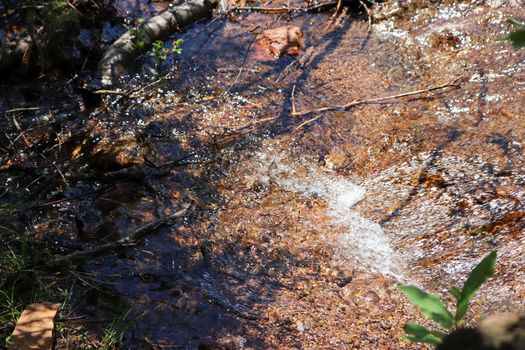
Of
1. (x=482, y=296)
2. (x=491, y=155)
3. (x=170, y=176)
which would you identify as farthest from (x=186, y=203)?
(x=491, y=155)

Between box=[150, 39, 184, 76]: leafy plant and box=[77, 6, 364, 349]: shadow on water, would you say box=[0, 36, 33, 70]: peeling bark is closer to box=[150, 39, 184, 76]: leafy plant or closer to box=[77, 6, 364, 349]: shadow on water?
box=[150, 39, 184, 76]: leafy plant

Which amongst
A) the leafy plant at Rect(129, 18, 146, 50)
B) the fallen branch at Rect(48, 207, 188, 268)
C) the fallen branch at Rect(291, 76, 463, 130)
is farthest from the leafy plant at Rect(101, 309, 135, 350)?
the leafy plant at Rect(129, 18, 146, 50)

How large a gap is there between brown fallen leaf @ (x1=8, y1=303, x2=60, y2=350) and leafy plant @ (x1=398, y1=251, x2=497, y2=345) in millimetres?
1689

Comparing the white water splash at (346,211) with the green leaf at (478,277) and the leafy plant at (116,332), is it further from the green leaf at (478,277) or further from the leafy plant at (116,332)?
the green leaf at (478,277)

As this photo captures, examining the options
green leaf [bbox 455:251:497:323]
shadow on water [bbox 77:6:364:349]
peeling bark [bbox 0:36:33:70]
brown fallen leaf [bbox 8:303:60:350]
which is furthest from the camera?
peeling bark [bbox 0:36:33:70]

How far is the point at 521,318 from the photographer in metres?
1.17

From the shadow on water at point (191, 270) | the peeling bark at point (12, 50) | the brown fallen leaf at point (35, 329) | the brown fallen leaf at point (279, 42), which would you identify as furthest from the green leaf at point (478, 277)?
the peeling bark at point (12, 50)

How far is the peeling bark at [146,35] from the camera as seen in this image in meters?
4.98

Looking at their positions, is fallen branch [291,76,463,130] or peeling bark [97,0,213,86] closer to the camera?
fallen branch [291,76,463,130]

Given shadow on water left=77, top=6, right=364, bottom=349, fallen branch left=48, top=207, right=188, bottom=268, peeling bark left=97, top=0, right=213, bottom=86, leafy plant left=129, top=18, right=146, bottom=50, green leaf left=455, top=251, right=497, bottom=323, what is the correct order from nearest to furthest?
green leaf left=455, top=251, right=497, bottom=323 < shadow on water left=77, top=6, right=364, bottom=349 < fallen branch left=48, top=207, right=188, bottom=268 < peeling bark left=97, top=0, right=213, bottom=86 < leafy plant left=129, top=18, right=146, bottom=50

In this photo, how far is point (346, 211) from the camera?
372 cm

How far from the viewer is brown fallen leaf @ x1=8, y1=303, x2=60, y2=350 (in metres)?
2.48

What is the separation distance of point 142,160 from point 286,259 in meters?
1.37

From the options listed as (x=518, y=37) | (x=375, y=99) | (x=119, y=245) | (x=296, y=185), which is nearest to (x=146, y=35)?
(x=375, y=99)
